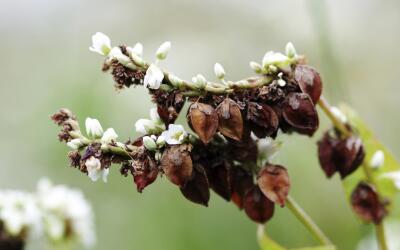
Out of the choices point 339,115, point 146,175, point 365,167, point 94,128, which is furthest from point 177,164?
point 365,167

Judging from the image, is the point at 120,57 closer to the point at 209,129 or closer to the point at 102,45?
the point at 102,45

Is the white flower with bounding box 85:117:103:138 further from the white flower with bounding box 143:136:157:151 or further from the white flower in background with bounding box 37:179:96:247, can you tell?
the white flower in background with bounding box 37:179:96:247

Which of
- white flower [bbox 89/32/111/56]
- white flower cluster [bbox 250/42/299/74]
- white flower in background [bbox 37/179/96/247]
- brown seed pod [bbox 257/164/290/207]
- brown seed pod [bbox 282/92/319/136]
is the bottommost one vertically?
brown seed pod [bbox 257/164/290/207]

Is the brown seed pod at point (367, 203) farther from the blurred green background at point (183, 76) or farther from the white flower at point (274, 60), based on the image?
the blurred green background at point (183, 76)

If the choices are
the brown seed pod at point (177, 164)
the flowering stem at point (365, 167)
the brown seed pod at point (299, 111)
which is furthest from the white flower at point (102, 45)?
the flowering stem at point (365, 167)

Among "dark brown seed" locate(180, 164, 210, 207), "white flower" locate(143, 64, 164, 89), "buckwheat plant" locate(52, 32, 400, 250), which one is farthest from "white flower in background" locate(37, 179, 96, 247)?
"white flower" locate(143, 64, 164, 89)

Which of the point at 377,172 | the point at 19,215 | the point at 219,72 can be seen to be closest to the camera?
the point at 219,72

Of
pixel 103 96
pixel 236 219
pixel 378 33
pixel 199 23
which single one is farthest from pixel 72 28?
pixel 236 219

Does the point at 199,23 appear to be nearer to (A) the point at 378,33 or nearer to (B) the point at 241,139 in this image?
(A) the point at 378,33
